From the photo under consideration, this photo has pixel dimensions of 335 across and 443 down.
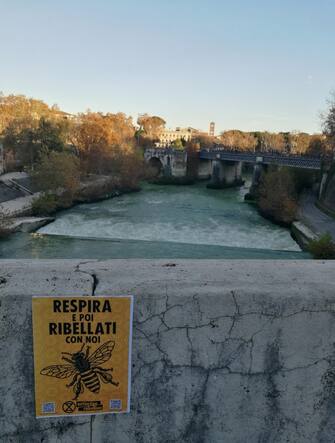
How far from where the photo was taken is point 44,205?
86.4 ft

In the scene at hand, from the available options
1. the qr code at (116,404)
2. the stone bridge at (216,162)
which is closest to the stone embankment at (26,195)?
the stone bridge at (216,162)

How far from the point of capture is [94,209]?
29.8 meters

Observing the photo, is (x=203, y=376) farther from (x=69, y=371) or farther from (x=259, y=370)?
(x=69, y=371)

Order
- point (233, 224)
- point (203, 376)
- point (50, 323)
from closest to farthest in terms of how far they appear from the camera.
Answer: point (50, 323) → point (203, 376) → point (233, 224)

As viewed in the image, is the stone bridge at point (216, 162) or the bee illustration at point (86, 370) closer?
the bee illustration at point (86, 370)

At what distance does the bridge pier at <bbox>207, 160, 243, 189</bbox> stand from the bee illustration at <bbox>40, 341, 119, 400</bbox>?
45.6 metres

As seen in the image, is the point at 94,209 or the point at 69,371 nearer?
the point at 69,371

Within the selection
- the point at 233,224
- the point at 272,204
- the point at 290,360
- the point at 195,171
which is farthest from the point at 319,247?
the point at 195,171

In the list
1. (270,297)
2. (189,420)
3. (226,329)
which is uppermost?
(270,297)

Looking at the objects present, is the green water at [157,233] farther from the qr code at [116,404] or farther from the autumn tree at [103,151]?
the qr code at [116,404]

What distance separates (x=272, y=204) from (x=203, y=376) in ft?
86.6

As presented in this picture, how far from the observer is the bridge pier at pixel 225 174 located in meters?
48.5

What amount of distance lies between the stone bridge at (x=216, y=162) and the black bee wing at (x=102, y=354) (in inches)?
1546

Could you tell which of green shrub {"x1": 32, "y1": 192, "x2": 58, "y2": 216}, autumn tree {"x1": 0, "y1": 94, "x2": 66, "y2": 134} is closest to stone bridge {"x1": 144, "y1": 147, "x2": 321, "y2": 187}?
autumn tree {"x1": 0, "y1": 94, "x2": 66, "y2": 134}
